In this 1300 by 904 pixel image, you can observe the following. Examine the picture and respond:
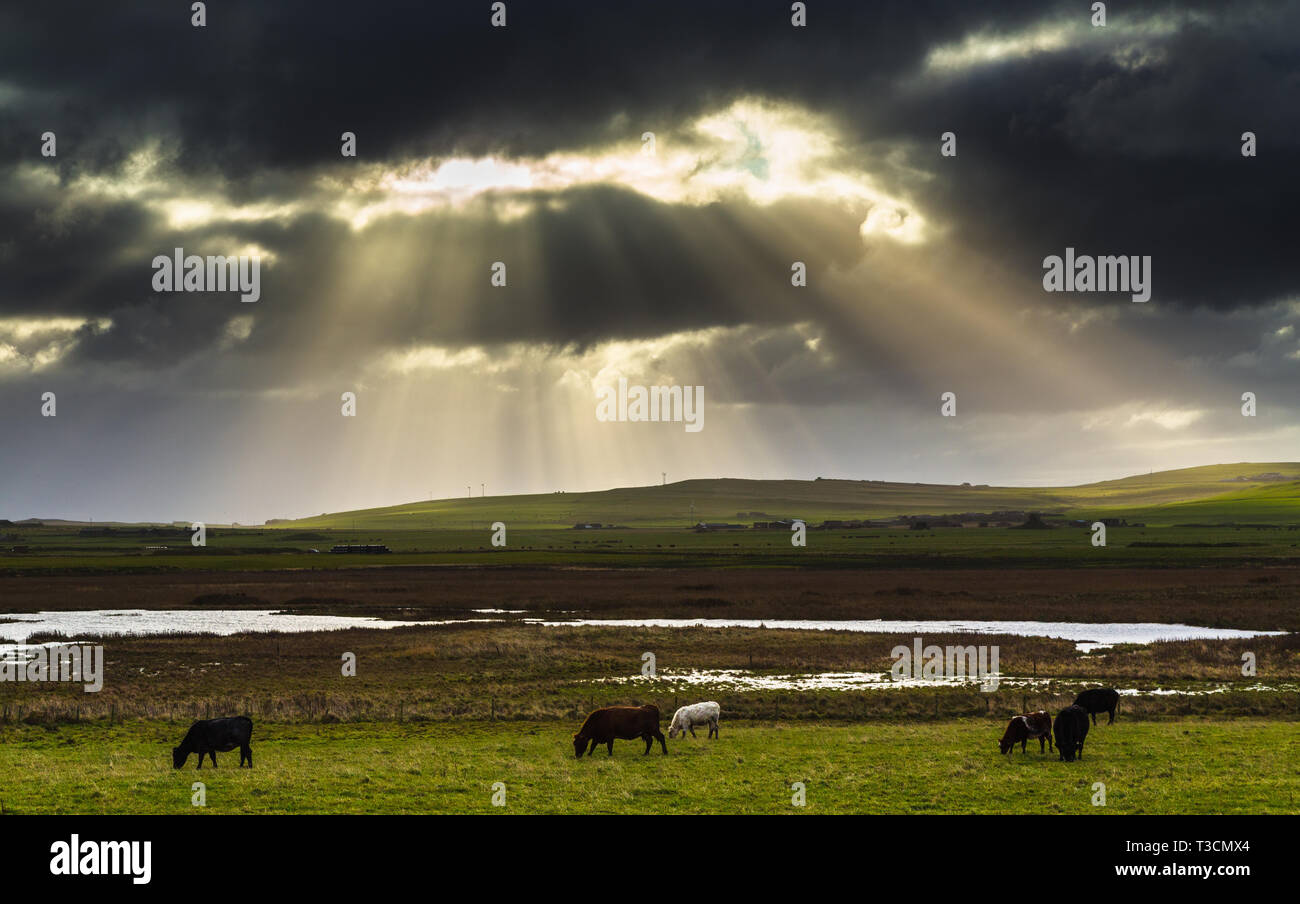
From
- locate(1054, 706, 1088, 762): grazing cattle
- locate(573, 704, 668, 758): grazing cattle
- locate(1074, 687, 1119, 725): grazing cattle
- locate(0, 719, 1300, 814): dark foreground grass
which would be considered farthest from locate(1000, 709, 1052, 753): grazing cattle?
locate(573, 704, 668, 758): grazing cattle

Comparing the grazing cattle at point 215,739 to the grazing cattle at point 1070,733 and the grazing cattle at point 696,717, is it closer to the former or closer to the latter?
the grazing cattle at point 696,717

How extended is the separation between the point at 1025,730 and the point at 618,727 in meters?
11.6

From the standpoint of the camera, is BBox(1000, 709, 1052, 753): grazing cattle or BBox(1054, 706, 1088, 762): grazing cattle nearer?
BBox(1054, 706, 1088, 762): grazing cattle

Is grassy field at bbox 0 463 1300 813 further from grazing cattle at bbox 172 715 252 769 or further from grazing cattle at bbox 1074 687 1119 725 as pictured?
grazing cattle at bbox 1074 687 1119 725

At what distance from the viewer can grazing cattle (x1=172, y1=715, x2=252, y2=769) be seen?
87.2 ft

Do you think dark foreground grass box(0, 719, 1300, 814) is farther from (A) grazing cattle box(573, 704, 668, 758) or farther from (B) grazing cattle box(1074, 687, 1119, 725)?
(B) grazing cattle box(1074, 687, 1119, 725)

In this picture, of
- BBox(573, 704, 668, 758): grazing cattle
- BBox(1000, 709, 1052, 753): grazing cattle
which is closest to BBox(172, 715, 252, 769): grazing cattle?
BBox(573, 704, 668, 758): grazing cattle

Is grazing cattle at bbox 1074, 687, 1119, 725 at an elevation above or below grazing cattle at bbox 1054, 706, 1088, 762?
below

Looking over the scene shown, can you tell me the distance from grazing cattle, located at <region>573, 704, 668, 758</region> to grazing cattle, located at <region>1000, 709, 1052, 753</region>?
9.65m

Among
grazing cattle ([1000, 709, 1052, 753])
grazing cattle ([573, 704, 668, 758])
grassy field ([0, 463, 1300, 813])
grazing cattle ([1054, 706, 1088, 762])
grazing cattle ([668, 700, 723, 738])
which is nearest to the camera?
grassy field ([0, 463, 1300, 813])

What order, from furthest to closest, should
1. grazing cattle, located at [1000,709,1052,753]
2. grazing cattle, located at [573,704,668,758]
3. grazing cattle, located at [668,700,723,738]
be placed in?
grazing cattle, located at [668,700,723,738]
grazing cattle, located at [573,704,668,758]
grazing cattle, located at [1000,709,1052,753]
